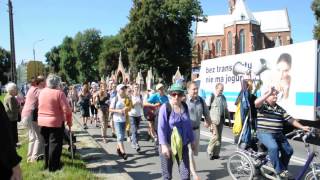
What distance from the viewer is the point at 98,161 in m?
9.87

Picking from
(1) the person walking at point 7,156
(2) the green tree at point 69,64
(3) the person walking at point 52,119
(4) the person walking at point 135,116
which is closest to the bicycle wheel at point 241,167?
(3) the person walking at point 52,119

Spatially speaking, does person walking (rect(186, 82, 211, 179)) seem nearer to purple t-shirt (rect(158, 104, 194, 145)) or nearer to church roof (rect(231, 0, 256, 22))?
purple t-shirt (rect(158, 104, 194, 145))

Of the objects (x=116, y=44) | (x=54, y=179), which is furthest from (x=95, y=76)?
(x=54, y=179)

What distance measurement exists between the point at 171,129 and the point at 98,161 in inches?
162

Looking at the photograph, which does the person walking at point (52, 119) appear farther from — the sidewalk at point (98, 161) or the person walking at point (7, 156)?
the person walking at point (7, 156)

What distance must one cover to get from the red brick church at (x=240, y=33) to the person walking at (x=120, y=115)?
7473cm

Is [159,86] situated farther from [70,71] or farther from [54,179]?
→ [70,71]

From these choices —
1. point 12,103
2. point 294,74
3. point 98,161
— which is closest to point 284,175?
point 98,161

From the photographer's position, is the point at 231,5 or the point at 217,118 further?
the point at 231,5

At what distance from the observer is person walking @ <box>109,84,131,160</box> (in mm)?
10656

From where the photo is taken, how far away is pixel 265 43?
9738 centimetres

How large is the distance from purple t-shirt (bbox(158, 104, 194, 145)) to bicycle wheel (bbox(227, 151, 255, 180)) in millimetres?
1710

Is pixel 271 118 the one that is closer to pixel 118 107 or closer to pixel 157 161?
pixel 157 161

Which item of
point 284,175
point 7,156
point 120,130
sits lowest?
point 284,175
